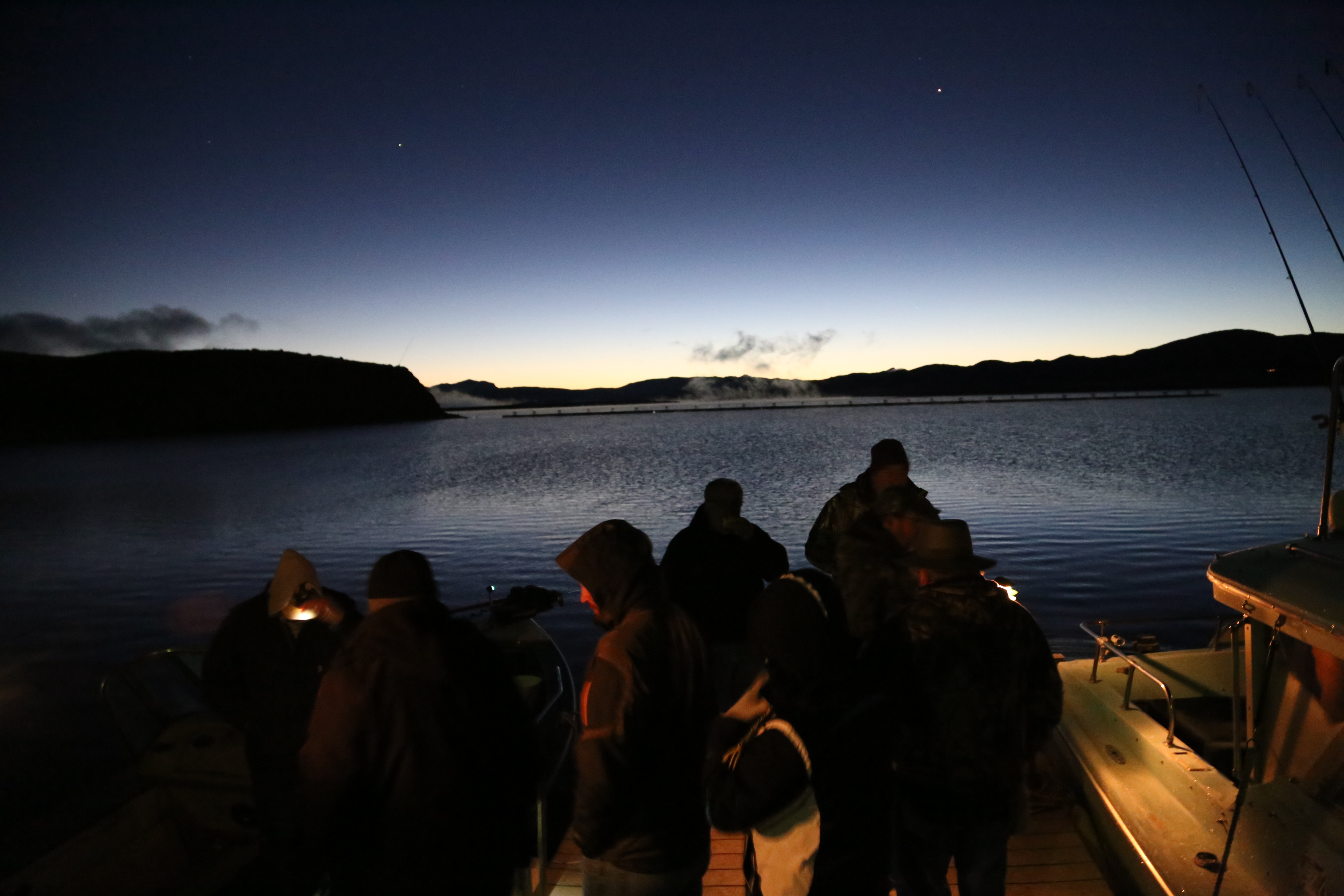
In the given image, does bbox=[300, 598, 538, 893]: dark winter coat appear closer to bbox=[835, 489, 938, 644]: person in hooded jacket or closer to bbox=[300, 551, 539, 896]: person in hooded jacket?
bbox=[300, 551, 539, 896]: person in hooded jacket

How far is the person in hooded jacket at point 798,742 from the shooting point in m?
1.83

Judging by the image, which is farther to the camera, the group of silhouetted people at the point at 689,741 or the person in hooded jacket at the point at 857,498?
the person in hooded jacket at the point at 857,498

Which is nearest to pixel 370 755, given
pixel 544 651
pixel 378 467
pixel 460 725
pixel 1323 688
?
pixel 460 725

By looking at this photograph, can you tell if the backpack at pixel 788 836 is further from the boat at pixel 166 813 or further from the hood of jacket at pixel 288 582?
the hood of jacket at pixel 288 582

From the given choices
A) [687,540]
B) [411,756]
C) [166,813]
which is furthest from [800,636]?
[166,813]

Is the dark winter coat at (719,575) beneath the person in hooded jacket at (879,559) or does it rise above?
beneath

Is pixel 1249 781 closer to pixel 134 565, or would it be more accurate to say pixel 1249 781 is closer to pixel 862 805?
pixel 862 805

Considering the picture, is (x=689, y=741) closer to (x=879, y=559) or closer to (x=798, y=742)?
(x=798, y=742)

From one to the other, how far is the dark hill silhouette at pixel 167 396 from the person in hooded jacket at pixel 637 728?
140060 millimetres

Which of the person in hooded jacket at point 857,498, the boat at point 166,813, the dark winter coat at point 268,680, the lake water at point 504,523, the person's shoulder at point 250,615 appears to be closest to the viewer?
the dark winter coat at point 268,680

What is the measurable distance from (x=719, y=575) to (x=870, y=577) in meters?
1.47

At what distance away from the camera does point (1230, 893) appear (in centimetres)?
294

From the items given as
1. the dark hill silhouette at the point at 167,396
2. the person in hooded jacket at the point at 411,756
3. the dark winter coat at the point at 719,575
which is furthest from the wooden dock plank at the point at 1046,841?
the dark hill silhouette at the point at 167,396

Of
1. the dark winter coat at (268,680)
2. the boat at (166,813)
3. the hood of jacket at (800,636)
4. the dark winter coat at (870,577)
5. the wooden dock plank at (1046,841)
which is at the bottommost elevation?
the wooden dock plank at (1046,841)
